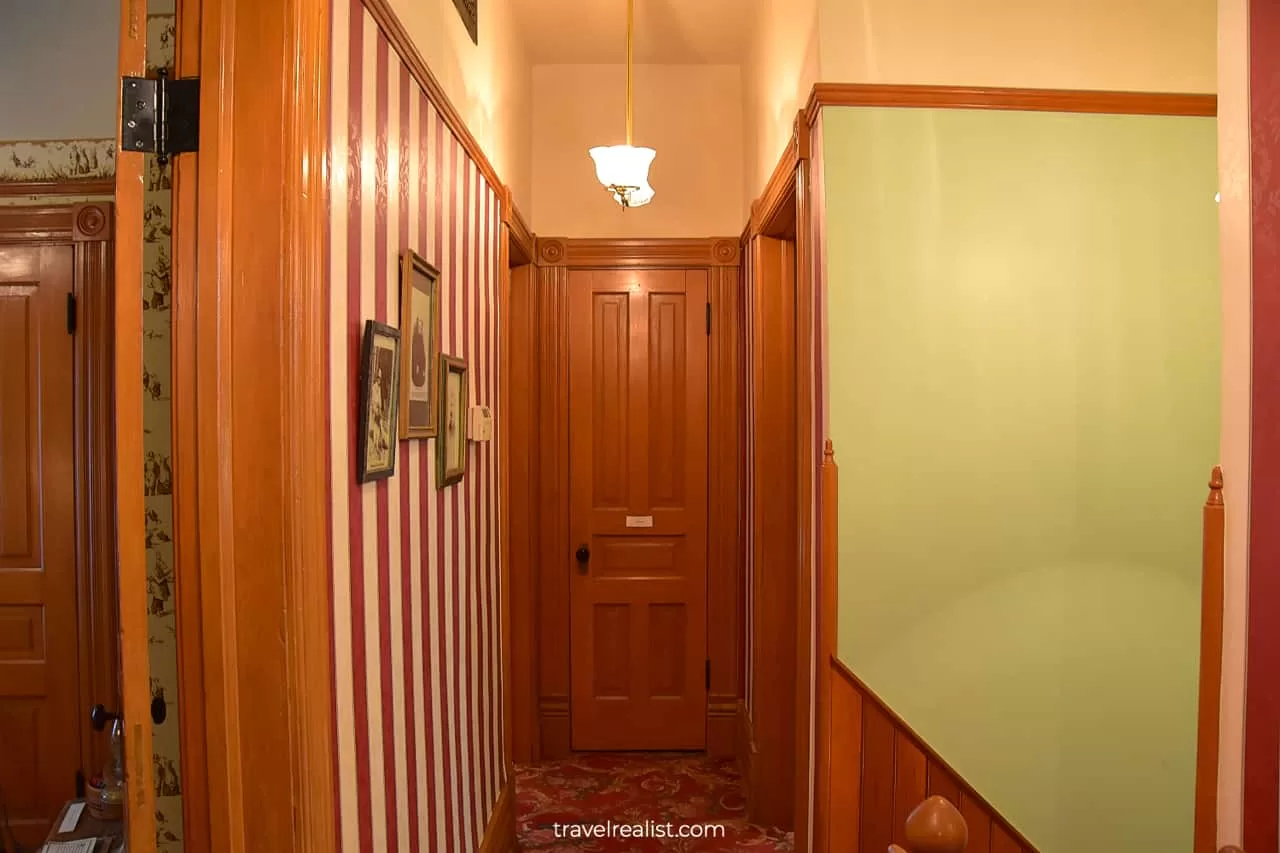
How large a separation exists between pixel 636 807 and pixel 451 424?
81.0 inches

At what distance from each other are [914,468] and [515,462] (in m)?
1.94

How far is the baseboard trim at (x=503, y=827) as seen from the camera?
8.48 ft

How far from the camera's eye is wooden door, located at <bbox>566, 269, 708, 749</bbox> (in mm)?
3807


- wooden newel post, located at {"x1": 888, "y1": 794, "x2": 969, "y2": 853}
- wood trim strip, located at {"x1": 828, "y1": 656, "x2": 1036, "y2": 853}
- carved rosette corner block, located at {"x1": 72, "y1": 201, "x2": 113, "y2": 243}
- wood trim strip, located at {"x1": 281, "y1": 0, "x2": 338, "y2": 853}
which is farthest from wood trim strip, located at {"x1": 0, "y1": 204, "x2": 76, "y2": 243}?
wooden newel post, located at {"x1": 888, "y1": 794, "x2": 969, "y2": 853}

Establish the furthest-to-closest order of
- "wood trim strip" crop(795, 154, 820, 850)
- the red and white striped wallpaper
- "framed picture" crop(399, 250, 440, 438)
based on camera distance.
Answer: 1. "wood trim strip" crop(795, 154, 820, 850)
2. "framed picture" crop(399, 250, 440, 438)
3. the red and white striped wallpaper

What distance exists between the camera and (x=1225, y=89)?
1.03 m

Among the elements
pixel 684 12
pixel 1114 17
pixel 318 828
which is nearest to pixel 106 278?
pixel 318 828

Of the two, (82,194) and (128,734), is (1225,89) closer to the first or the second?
(128,734)

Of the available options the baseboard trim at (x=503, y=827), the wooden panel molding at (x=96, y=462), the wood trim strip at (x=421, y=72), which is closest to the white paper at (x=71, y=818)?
the wooden panel molding at (x=96, y=462)

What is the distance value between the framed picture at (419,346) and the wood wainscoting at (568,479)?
5.84 ft

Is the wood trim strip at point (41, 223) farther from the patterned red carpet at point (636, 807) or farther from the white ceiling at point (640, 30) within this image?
the patterned red carpet at point (636, 807)

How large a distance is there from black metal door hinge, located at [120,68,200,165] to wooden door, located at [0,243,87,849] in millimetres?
1657

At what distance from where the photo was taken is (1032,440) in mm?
2219

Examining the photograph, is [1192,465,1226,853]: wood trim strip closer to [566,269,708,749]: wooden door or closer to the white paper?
the white paper
